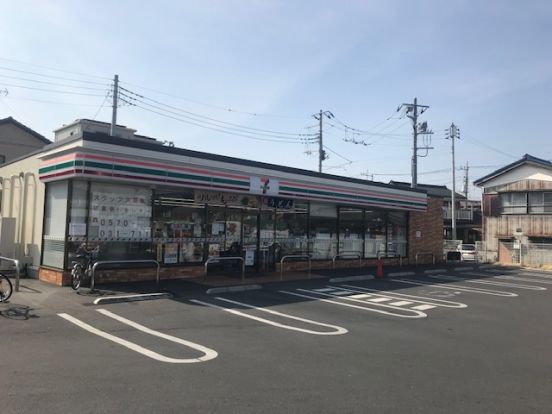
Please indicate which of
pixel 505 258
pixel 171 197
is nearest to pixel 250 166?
pixel 171 197

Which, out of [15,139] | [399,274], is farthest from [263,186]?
[15,139]

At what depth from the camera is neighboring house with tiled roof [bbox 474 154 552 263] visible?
1276 inches

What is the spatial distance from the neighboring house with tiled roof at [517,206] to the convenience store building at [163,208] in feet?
56.7

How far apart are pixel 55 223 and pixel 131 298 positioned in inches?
163

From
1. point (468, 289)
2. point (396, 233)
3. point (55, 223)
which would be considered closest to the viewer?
point (55, 223)

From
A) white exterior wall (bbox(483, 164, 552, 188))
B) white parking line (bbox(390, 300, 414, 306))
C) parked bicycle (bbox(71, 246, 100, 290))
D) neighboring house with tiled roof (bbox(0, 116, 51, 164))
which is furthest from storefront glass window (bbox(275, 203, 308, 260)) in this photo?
white exterior wall (bbox(483, 164, 552, 188))

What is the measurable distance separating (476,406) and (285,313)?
18.6ft

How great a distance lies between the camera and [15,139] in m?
31.0

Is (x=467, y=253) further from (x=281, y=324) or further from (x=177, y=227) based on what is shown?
(x=281, y=324)

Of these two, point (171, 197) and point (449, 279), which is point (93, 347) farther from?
point (449, 279)

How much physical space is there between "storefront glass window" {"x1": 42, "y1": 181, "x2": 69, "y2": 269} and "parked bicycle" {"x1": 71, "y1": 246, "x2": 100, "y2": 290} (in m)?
0.65

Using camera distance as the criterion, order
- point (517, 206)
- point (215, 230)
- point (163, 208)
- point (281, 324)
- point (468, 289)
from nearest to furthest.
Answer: point (281, 324) < point (163, 208) < point (468, 289) < point (215, 230) < point (517, 206)

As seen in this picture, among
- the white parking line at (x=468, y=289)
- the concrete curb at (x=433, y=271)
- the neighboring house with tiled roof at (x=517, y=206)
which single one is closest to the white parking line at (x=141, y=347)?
the white parking line at (x=468, y=289)

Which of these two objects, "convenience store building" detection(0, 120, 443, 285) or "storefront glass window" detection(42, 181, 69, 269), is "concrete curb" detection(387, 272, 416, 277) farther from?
"storefront glass window" detection(42, 181, 69, 269)
